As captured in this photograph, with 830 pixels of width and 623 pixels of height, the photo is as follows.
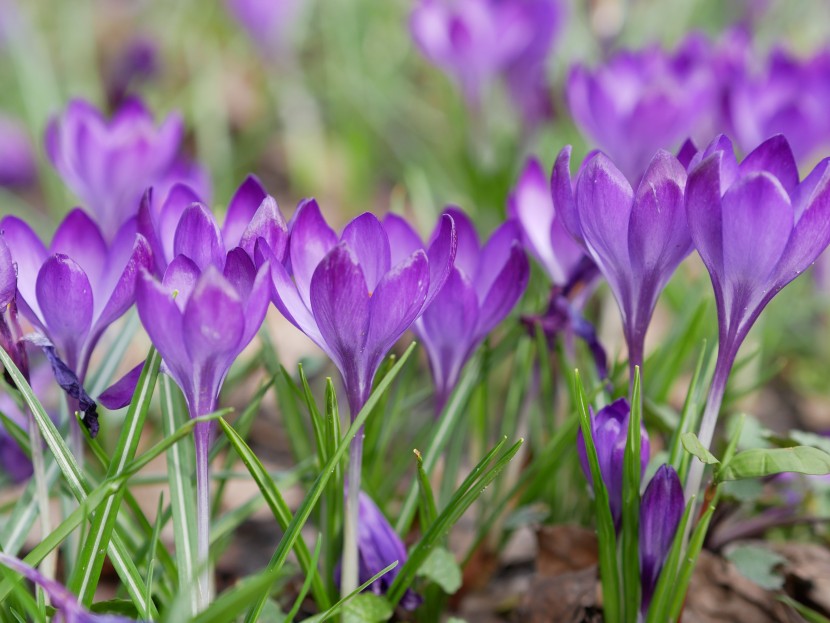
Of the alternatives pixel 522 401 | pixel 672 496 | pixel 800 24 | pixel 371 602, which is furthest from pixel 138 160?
pixel 800 24

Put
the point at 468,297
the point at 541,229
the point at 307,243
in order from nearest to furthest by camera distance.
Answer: the point at 307,243 → the point at 468,297 → the point at 541,229

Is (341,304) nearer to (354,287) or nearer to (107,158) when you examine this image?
(354,287)

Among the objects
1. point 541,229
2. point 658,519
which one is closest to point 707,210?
point 658,519

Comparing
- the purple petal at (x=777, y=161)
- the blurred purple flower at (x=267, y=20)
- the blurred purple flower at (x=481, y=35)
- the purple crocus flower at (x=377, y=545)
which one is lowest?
the purple crocus flower at (x=377, y=545)

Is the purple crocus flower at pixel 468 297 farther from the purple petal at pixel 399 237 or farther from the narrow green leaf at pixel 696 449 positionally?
the narrow green leaf at pixel 696 449

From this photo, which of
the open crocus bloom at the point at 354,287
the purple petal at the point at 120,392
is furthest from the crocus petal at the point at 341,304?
the purple petal at the point at 120,392

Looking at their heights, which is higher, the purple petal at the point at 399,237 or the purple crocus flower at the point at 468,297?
the purple petal at the point at 399,237
